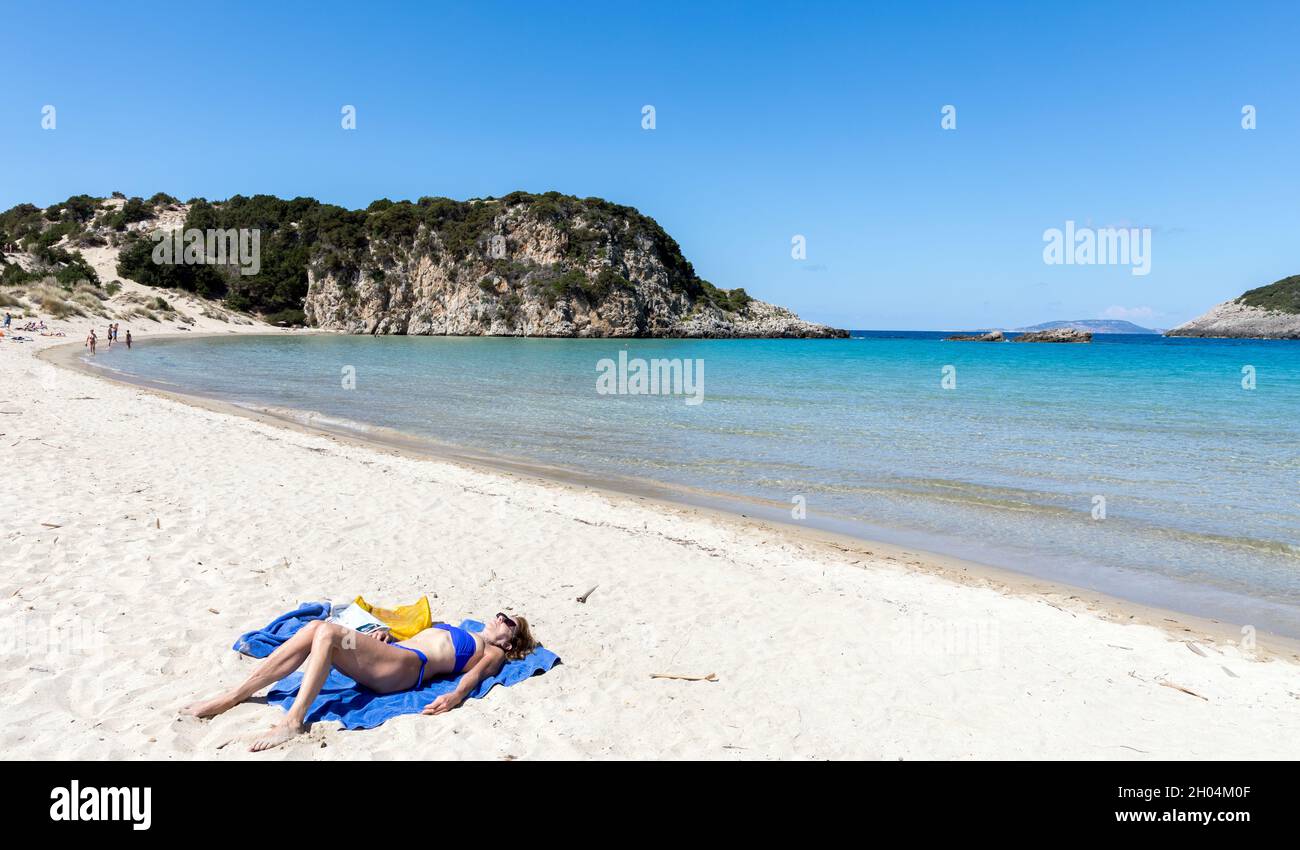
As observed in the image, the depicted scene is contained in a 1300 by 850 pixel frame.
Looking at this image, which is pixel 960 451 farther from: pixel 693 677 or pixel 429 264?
pixel 429 264

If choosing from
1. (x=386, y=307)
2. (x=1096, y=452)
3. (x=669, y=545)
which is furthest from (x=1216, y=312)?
(x=669, y=545)

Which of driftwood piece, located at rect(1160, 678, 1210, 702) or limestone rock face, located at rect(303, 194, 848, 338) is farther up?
Answer: limestone rock face, located at rect(303, 194, 848, 338)

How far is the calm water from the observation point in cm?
952

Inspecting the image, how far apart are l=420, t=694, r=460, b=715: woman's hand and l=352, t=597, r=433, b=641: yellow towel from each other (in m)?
0.94

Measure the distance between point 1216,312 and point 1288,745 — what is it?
7912 inches

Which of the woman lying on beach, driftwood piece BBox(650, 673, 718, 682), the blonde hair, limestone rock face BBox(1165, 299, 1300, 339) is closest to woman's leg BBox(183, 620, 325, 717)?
the woman lying on beach

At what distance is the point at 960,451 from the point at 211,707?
51.7ft

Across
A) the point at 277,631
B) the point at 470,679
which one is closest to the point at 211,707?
the point at 277,631

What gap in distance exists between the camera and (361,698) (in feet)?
15.6

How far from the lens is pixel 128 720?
4211 millimetres

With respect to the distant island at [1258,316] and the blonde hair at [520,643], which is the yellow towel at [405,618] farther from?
the distant island at [1258,316]

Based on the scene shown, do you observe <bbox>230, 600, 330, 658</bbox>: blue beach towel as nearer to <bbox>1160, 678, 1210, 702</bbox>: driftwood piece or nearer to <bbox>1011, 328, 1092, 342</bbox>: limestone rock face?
<bbox>1160, 678, 1210, 702</bbox>: driftwood piece
